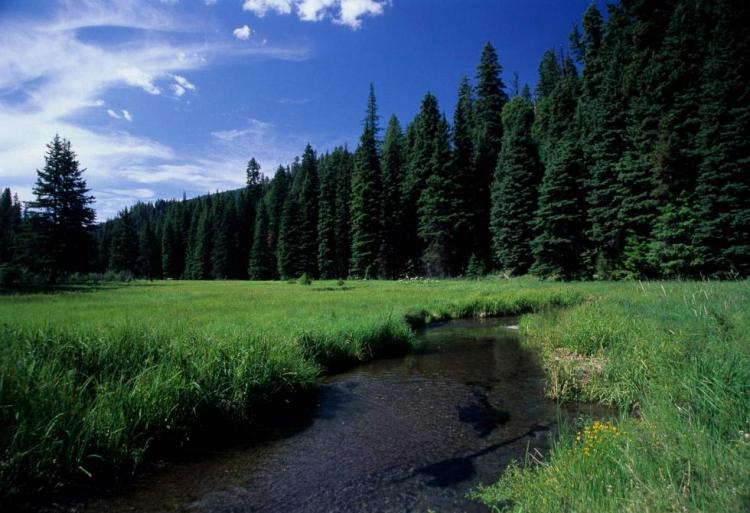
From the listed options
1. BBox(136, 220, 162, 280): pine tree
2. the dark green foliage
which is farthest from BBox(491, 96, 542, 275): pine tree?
BBox(136, 220, 162, 280): pine tree

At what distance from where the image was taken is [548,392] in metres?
8.55

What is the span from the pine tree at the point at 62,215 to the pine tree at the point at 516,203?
47.2 m

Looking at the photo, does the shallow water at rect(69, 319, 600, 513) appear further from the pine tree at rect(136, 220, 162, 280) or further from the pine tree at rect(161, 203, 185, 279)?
the pine tree at rect(136, 220, 162, 280)

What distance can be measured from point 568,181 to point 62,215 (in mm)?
53142

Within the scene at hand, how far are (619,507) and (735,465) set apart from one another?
93 centimetres

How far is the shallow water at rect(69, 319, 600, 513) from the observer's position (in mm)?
4879

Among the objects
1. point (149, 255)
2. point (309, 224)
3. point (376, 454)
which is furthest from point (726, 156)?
point (149, 255)

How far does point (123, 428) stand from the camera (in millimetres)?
5379

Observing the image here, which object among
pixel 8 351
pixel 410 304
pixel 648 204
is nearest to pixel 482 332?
pixel 410 304

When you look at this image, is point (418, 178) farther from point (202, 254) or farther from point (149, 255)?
point (149, 255)

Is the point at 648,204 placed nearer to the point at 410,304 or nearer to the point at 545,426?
the point at 410,304

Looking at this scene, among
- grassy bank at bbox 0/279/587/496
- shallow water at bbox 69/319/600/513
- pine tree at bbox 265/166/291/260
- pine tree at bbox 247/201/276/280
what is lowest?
shallow water at bbox 69/319/600/513

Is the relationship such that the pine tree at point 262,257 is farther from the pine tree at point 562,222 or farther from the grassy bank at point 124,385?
the grassy bank at point 124,385

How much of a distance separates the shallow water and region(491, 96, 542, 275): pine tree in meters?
32.1
